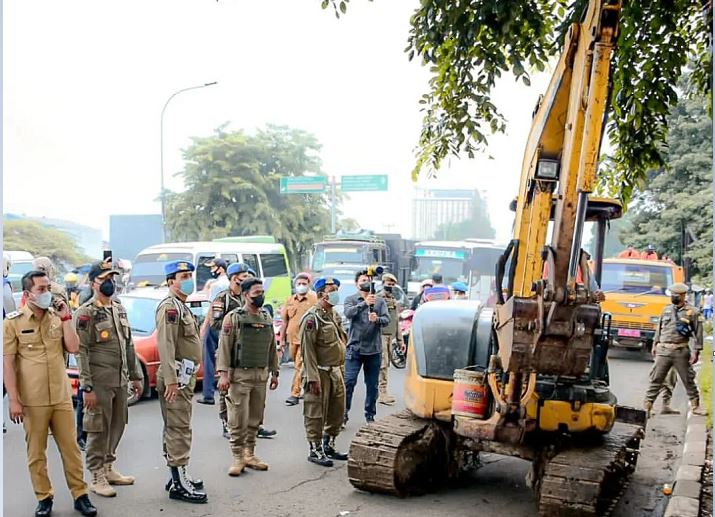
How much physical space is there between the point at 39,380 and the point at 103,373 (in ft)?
2.79

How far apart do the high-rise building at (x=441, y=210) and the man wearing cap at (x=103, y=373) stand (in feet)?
296

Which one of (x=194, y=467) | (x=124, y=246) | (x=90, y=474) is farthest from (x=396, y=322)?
(x=124, y=246)

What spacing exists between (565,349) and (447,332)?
1905 millimetres

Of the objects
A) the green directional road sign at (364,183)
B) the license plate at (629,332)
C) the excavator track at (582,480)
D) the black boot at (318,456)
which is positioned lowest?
the black boot at (318,456)

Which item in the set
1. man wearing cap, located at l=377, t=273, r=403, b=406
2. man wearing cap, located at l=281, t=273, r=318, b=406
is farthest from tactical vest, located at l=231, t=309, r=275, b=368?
man wearing cap, located at l=377, t=273, r=403, b=406

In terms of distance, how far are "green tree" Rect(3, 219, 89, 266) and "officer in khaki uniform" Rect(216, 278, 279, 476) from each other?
16734mm

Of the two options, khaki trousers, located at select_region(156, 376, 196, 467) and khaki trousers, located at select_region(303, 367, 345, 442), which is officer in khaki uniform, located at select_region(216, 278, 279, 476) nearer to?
khaki trousers, located at select_region(303, 367, 345, 442)

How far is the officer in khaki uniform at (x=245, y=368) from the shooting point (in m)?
7.08

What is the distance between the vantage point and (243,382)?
710 centimetres

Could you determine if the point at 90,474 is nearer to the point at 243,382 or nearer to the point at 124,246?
the point at 243,382

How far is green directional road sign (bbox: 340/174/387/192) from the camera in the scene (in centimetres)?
4319

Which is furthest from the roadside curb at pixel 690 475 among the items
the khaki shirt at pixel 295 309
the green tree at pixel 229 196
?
the green tree at pixel 229 196

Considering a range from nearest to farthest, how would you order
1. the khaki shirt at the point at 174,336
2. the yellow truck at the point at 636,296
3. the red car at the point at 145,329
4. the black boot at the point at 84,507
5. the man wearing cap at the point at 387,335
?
the black boot at the point at 84,507
the khaki shirt at the point at 174,336
the red car at the point at 145,329
the man wearing cap at the point at 387,335
the yellow truck at the point at 636,296

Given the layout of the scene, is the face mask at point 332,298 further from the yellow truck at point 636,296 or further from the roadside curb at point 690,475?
the yellow truck at point 636,296
